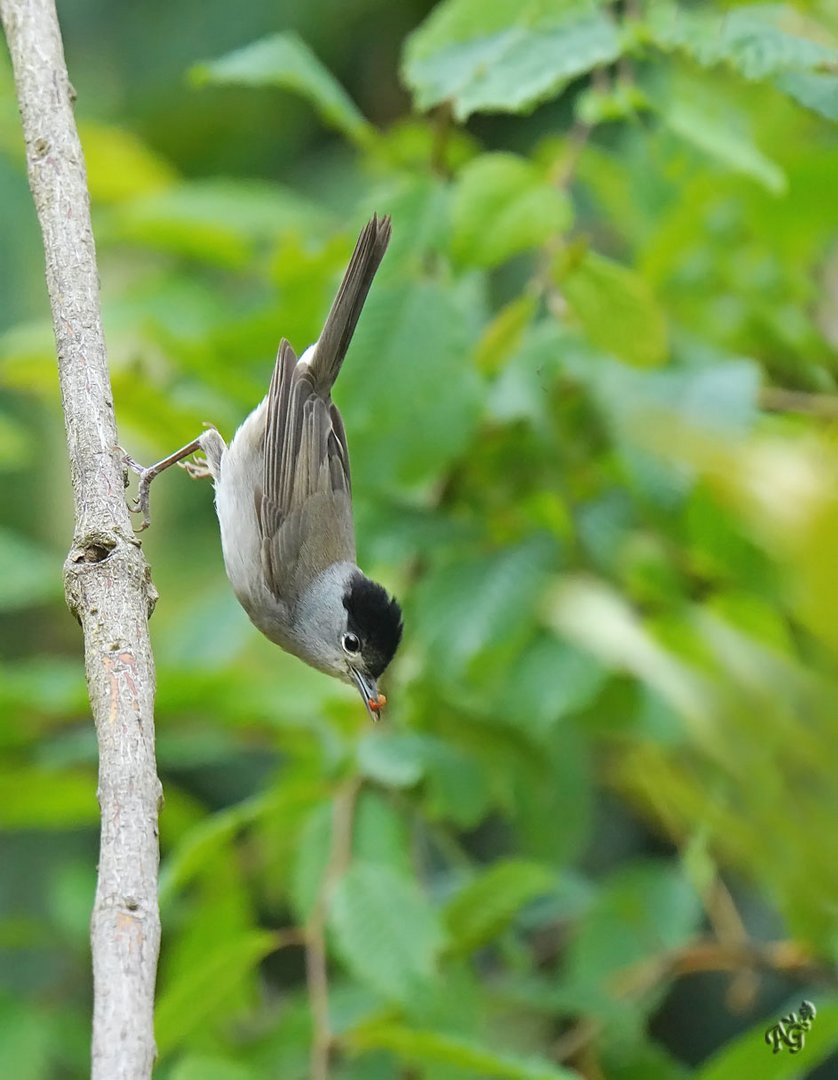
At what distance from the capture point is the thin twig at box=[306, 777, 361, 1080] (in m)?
2.69

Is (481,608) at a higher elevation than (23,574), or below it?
higher

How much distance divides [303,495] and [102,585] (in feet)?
6.70

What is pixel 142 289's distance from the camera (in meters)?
3.83

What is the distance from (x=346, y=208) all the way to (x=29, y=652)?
240cm

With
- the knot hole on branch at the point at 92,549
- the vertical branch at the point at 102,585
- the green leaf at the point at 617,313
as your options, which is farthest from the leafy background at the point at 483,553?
the knot hole on branch at the point at 92,549

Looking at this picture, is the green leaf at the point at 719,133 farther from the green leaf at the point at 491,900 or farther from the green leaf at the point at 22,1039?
the green leaf at the point at 22,1039

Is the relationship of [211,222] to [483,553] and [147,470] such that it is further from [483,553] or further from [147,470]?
[483,553]

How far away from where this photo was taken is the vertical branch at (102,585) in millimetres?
1370

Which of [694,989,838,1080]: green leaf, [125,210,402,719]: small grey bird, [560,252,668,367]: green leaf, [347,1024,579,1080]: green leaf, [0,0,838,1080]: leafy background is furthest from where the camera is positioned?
[125,210,402,719]: small grey bird

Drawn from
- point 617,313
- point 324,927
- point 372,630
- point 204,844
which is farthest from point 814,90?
point 324,927

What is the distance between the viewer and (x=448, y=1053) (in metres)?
2.39

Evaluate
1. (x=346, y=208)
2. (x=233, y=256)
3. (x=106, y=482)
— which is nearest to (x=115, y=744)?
(x=106, y=482)

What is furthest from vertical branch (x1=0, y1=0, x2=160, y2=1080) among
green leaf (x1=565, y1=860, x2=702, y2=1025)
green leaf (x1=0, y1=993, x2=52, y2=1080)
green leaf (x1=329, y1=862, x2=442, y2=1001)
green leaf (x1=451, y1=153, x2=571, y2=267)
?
green leaf (x1=565, y1=860, x2=702, y2=1025)

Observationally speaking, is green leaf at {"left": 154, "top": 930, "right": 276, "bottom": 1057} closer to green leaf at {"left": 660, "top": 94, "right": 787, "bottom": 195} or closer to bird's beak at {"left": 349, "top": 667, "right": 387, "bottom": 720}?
bird's beak at {"left": 349, "top": 667, "right": 387, "bottom": 720}
